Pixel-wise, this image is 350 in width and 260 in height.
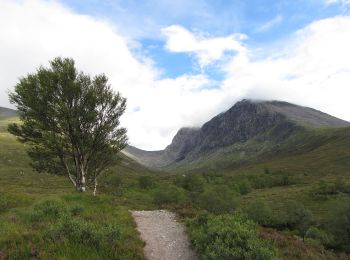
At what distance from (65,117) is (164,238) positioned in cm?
1595

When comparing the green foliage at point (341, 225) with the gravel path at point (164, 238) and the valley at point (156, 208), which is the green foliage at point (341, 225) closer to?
the valley at point (156, 208)

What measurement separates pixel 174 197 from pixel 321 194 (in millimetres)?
76053

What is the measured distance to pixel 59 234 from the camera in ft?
41.0

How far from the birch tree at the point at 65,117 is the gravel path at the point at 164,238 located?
30.7 feet

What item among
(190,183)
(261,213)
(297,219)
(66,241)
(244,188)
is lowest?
(297,219)

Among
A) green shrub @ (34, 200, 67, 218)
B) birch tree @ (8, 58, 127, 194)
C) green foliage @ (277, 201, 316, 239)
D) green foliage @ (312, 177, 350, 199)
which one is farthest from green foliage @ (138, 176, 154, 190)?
green shrub @ (34, 200, 67, 218)

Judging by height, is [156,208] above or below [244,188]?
below

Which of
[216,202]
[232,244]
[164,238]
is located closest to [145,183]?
[216,202]

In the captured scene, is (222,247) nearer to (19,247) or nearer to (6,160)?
(19,247)

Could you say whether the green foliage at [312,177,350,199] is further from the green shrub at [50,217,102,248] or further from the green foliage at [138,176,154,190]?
the green shrub at [50,217,102,248]

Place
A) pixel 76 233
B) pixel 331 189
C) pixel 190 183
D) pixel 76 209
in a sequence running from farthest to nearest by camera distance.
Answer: pixel 331 189 → pixel 190 183 → pixel 76 209 → pixel 76 233

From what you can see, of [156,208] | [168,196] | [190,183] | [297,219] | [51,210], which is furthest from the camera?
[190,183]

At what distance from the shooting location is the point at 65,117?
29250mm

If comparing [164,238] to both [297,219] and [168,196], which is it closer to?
[168,196]
